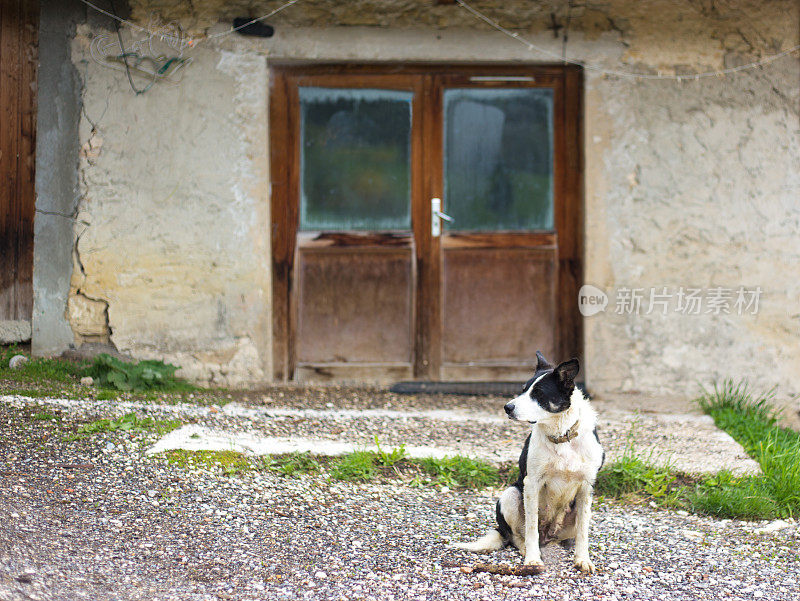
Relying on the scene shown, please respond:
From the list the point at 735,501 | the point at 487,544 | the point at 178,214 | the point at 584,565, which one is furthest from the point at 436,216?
the point at 584,565

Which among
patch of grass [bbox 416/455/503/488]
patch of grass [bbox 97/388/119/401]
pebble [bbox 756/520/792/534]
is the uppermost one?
patch of grass [bbox 97/388/119/401]

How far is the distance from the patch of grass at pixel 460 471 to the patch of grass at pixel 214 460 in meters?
0.90

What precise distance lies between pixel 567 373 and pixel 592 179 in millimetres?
2892

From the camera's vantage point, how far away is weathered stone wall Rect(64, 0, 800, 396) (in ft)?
17.2

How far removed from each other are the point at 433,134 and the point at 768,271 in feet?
8.19

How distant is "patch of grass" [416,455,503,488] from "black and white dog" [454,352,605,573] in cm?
80

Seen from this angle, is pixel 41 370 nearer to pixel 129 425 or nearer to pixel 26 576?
pixel 129 425

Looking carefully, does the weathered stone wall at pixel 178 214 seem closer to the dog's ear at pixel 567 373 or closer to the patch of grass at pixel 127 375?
the patch of grass at pixel 127 375

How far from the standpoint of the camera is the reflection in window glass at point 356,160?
218 inches

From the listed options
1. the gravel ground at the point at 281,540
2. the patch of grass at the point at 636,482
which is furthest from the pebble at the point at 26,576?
the patch of grass at the point at 636,482

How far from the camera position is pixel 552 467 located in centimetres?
290

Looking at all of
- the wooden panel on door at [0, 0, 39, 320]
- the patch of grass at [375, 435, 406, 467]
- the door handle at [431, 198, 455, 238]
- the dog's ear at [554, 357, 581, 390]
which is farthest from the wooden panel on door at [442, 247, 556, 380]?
the wooden panel on door at [0, 0, 39, 320]

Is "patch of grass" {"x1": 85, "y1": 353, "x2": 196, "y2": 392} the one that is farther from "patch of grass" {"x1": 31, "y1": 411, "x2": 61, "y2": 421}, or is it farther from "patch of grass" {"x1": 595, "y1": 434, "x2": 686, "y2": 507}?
"patch of grass" {"x1": 595, "y1": 434, "x2": 686, "y2": 507}

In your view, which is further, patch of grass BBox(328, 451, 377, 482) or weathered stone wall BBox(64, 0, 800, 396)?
weathered stone wall BBox(64, 0, 800, 396)
